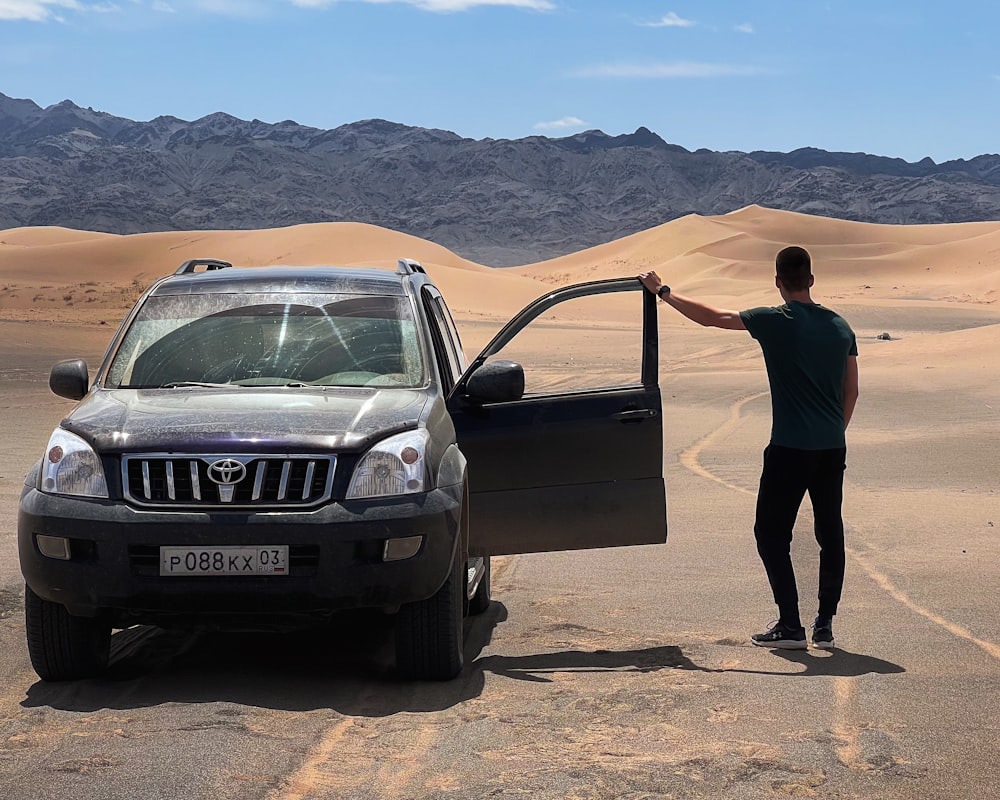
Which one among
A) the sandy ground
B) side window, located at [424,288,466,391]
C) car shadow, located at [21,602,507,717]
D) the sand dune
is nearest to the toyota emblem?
car shadow, located at [21,602,507,717]

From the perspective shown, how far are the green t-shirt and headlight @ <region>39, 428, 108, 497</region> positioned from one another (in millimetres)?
2751

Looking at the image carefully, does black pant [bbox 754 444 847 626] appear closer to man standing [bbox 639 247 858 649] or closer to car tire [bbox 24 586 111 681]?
man standing [bbox 639 247 858 649]

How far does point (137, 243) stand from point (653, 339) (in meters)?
84.3

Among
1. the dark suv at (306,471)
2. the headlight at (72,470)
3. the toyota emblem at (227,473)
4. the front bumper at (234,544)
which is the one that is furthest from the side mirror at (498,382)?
the headlight at (72,470)

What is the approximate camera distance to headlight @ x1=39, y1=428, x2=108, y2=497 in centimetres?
537

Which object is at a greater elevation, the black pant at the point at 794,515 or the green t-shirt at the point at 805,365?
the green t-shirt at the point at 805,365

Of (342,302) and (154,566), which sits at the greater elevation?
(342,302)

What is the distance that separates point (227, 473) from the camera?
17.3ft

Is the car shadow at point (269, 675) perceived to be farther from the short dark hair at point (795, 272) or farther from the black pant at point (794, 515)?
the short dark hair at point (795, 272)

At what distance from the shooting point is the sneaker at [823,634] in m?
6.44

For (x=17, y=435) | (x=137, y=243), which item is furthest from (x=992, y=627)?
(x=137, y=243)

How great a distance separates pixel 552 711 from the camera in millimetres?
5258

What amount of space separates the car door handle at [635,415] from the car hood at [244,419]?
88 centimetres

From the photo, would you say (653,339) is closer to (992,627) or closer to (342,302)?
(342,302)
